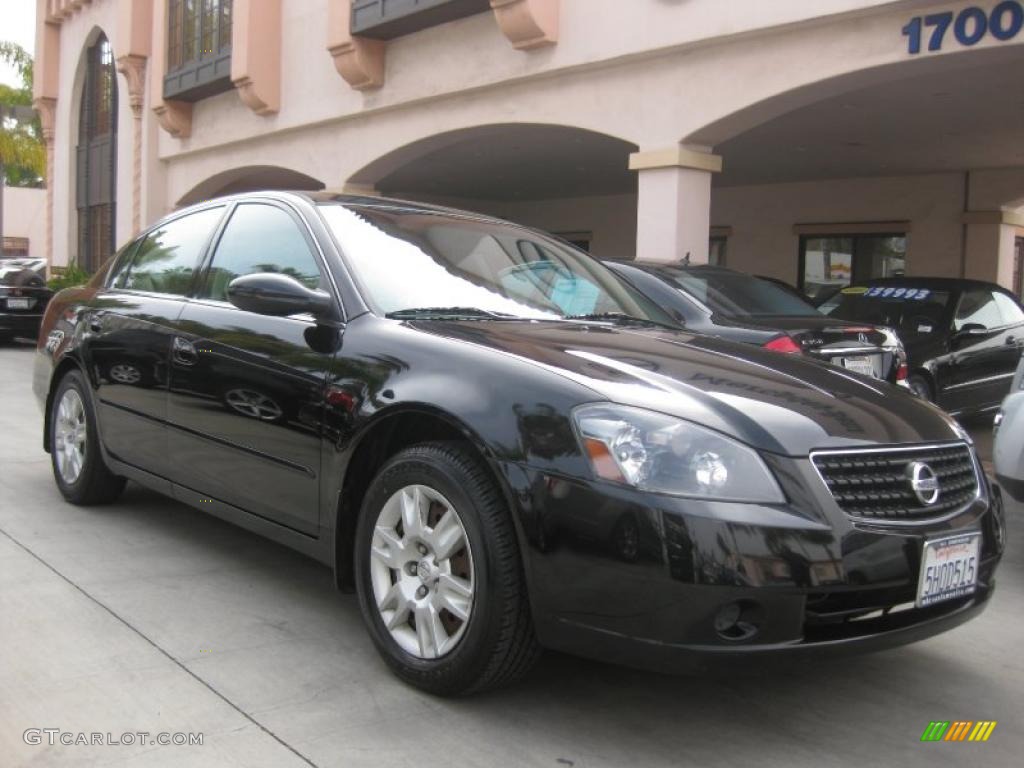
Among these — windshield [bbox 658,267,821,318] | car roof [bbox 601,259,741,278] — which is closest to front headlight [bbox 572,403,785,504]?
windshield [bbox 658,267,821,318]

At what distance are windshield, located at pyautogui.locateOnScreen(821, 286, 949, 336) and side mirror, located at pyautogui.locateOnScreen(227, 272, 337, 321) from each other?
21.3 feet

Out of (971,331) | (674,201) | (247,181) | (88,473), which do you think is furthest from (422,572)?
(247,181)

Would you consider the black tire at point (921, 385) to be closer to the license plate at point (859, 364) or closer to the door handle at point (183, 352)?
the license plate at point (859, 364)

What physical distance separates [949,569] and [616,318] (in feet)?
5.47

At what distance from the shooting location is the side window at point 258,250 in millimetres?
4062

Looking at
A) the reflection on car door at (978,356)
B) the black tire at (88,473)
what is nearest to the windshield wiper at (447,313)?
the black tire at (88,473)

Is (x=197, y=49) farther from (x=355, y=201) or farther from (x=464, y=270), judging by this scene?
(x=464, y=270)

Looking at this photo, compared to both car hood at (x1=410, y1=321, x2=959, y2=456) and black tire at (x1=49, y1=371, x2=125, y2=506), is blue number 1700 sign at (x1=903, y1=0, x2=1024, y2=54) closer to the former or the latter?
car hood at (x1=410, y1=321, x2=959, y2=456)

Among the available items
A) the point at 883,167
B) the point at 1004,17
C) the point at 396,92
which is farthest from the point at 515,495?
the point at 883,167

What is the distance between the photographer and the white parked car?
15.3 feet

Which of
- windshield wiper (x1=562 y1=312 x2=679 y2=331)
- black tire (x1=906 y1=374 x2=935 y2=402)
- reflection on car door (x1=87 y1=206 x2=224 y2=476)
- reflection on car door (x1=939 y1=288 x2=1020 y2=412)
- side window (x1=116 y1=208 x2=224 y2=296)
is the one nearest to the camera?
windshield wiper (x1=562 y1=312 x2=679 y2=331)

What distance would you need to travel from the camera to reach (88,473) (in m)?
5.34

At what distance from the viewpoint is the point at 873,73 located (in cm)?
938

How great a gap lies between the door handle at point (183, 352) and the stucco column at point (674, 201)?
23.4ft
